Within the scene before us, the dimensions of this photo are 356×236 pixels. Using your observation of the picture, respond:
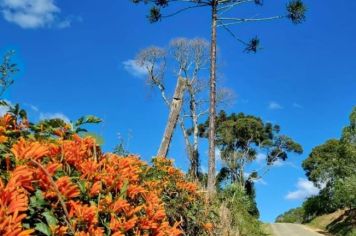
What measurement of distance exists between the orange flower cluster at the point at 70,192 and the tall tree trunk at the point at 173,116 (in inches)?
222

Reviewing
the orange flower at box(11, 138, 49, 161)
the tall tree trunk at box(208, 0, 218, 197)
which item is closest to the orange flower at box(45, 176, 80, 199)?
the orange flower at box(11, 138, 49, 161)

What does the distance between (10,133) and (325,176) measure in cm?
5117

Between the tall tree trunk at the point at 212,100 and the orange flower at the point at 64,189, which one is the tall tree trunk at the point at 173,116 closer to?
the tall tree trunk at the point at 212,100

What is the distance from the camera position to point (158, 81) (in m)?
35.6

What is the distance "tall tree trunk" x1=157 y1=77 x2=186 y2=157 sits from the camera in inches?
339

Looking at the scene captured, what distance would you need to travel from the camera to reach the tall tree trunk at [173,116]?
862 centimetres

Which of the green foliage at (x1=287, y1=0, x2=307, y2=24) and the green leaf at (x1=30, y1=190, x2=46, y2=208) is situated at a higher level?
the green foliage at (x1=287, y1=0, x2=307, y2=24)

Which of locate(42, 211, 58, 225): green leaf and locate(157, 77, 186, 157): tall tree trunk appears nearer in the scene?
locate(42, 211, 58, 225): green leaf

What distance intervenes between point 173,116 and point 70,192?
672cm

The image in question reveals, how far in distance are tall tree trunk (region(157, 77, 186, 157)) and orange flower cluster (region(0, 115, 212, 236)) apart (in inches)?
222

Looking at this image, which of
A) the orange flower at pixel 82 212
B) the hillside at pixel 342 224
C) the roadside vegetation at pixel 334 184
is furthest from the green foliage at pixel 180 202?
the hillside at pixel 342 224

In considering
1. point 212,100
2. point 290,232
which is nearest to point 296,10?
point 212,100

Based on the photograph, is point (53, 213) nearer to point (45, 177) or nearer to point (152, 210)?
point (45, 177)

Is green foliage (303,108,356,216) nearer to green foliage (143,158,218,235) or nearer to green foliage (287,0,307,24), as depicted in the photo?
green foliage (287,0,307,24)
